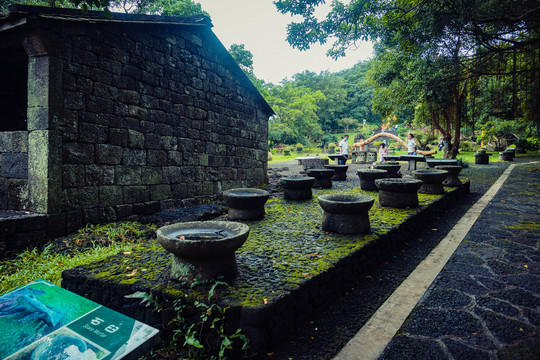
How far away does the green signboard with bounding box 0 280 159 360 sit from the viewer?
1.30 m

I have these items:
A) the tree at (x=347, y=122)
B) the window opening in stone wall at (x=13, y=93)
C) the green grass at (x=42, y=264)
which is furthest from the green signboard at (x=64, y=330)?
the tree at (x=347, y=122)

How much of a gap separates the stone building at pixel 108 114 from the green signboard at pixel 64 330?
3315 mm

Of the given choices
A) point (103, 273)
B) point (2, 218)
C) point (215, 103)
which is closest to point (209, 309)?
point (103, 273)

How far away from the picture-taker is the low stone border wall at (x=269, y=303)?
6.63 feet

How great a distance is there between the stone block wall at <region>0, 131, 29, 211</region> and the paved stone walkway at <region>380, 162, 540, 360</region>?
556 centimetres

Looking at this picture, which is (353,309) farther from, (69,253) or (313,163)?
(313,163)

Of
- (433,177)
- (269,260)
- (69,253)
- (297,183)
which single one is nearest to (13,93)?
(69,253)

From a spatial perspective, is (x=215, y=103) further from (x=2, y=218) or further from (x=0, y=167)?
(x=2, y=218)

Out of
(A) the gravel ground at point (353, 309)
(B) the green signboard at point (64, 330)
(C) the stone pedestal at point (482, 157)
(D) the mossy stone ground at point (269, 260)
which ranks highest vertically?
(C) the stone pedestal at point (482, 157)

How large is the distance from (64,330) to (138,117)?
5.00 meters

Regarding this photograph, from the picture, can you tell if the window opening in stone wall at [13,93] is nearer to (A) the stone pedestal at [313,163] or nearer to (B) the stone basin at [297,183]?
(B) the stone basin at [297,183]

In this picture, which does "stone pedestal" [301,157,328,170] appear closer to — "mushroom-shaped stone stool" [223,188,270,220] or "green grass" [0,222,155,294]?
"mushroom-shaped stone stool" [223,188,270,220]

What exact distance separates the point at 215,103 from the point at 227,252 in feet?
20.5

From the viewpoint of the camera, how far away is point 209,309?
6.75ft
